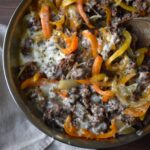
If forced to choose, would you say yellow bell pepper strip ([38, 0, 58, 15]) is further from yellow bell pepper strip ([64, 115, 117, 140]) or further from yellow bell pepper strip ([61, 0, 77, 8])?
yellow bell pepper strip ([64, 115, 117, 140])

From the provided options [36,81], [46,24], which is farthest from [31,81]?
[46,24]

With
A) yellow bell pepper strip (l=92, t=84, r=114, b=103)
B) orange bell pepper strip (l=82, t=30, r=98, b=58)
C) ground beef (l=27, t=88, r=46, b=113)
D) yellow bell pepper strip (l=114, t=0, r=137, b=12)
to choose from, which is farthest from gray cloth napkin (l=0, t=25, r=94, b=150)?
yellow bell pepper strip (l=114, t=0, r=137, b=12)

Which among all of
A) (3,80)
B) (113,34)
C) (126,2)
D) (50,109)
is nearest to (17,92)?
(50,109)

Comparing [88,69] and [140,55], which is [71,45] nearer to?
[88,69]

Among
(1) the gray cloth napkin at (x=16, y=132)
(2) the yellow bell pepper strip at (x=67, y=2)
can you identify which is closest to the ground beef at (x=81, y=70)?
(2) the yellow bell pepper strip at (x=67, y=2)

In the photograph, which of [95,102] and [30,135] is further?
[30,135]

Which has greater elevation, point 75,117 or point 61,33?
point 61,33

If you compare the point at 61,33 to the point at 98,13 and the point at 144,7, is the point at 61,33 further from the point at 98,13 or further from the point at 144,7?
the point at 144,7
